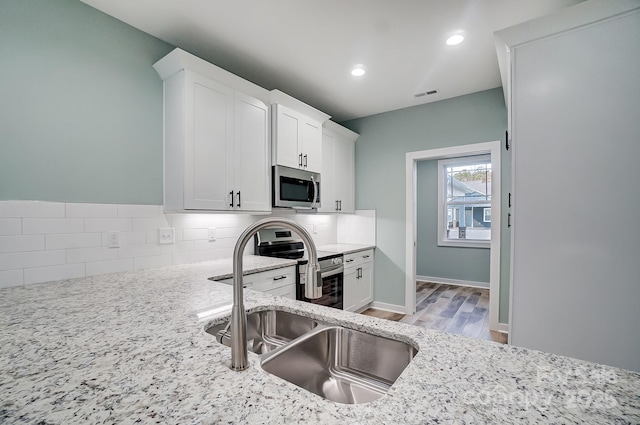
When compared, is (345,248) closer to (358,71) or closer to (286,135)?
(286,135)

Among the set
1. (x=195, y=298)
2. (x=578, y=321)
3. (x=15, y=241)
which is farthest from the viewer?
(x=15, y=241)

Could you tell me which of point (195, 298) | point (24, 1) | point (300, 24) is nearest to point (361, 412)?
point (195, 298)

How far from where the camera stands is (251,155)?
8.22ft

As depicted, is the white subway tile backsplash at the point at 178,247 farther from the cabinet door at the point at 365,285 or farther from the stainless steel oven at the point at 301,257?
the cabinet door at the point at 365,285

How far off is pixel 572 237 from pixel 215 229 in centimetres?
247

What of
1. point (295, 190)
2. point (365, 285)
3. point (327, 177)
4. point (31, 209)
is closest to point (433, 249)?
point (365, 285)

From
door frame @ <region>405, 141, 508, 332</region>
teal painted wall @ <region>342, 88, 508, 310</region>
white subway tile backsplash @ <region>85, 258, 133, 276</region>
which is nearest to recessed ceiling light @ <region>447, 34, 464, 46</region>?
teal painted wall @ <region>342, 88, 508, 310</region>

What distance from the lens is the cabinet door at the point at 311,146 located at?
3.01 m

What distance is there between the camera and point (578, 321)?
1412 mm

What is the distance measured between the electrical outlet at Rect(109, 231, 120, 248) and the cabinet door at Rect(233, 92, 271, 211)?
83 centimetres

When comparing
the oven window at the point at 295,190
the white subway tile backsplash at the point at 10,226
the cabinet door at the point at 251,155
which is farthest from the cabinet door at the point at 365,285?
the white subway tile backsplash at the point at 10,226

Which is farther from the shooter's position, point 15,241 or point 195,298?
point 15,241

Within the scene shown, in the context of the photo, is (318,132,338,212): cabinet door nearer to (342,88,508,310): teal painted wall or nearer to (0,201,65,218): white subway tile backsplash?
(342,88,508,310): teal painted wall

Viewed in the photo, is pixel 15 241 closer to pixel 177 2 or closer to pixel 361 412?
pixel 177 2
